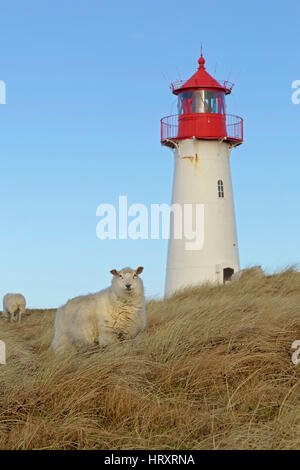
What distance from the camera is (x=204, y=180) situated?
28.5m

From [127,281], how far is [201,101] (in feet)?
64.4

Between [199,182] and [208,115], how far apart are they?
3013 mm

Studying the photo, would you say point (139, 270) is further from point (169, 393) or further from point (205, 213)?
point (205, 213)

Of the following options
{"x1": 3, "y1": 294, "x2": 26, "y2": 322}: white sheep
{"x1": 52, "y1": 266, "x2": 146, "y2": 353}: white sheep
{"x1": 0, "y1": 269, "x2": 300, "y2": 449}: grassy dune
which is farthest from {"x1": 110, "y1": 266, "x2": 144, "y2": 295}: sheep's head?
{"x1": 3, "y1": 294, "x2": 26, "y2": 322}: white sheep

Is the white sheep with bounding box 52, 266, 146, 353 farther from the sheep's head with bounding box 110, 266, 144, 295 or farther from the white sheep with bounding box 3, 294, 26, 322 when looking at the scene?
the white sheep with bounding box 3, 294, 26, 322

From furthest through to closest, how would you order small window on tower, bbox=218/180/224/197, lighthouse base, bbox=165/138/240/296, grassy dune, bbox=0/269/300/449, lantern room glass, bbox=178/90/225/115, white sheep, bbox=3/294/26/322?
1. small window on tower, bbox=218/180/224/197
2. lighthouse base, bbox=165/138/240/296
3. lantern room glass, bbox=178/90/225/115
4. white sheep, bbox=3/294/26/322
5. grassy dune, bbox=0/269/300/449

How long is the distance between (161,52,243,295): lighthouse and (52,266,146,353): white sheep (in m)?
17.9

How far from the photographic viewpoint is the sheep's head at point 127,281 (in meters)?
9.44

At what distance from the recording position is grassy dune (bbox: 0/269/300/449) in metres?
5.99

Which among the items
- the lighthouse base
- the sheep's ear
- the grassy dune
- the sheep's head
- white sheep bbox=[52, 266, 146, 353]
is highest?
the lighthouse base

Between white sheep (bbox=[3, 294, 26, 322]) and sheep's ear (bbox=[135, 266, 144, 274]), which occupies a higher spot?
sheep's ear (bbox=[135, 266, 144, 274])
